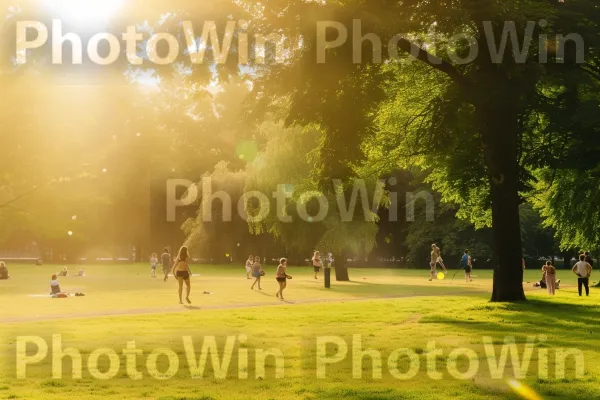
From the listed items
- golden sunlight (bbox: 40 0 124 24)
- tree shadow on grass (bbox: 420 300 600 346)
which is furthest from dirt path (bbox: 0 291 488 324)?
golden sunlight (bbox: 40 0 124 24)

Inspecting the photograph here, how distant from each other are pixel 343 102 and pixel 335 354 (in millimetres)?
8772

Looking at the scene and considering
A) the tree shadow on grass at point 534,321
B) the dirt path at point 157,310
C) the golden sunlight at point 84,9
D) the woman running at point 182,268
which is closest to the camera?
the tree shadow on grass at point 534,321

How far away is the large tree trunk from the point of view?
2455 cm

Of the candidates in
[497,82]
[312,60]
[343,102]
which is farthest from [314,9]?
[497,82]

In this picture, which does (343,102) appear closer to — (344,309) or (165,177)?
(344,309)

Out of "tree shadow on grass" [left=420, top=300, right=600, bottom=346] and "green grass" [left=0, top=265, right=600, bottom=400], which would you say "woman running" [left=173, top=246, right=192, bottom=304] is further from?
"tree shadow on grass" [left=420, top=300, right=600, bottom=346]

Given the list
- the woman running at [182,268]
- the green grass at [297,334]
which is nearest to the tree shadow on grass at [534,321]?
the green grass at [297,334]

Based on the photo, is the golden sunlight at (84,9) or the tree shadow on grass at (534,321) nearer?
the tree shadow on grass at (534,321)

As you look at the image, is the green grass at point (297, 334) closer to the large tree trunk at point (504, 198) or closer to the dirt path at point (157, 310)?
the dirt path at point (157, 310)

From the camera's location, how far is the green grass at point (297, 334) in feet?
32.9

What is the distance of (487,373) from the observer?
36.8ft

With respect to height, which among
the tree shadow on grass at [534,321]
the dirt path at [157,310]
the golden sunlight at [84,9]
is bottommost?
the tree shadow on grass at [534,321]

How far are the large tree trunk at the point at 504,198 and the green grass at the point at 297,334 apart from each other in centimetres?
101

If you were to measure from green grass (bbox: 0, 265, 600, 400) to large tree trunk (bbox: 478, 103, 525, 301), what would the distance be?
1.01 metres
